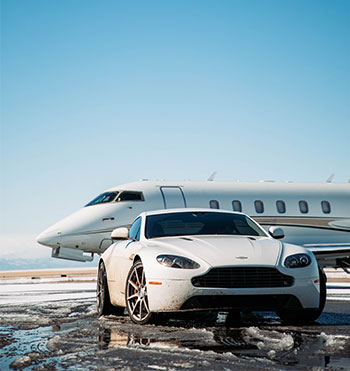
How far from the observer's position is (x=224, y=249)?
7238 millimetres

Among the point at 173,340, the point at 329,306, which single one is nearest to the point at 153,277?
the point at 173,340

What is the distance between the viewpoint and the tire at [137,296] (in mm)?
7219

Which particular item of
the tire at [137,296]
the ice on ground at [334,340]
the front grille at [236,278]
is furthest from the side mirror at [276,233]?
the ice on ground at [334,340]

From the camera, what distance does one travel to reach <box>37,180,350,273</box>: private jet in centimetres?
1883

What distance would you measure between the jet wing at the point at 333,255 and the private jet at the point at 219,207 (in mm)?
2524

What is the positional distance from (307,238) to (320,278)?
1286cm

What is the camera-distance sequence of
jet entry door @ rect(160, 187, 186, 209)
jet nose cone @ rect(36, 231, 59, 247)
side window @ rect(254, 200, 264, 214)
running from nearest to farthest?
jet nose cone @ rect(36, 231, 59, 247) → jet entry door @ rect(160, 187, 186, 209) → side window @ rect(254, 200, 264, 214)

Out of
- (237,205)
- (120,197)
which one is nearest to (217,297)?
(120,197)

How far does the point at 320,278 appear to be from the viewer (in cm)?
768

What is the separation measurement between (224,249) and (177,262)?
1.93 feet

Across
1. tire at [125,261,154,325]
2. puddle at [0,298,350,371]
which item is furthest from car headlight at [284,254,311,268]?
tire at [125,261,154,325]

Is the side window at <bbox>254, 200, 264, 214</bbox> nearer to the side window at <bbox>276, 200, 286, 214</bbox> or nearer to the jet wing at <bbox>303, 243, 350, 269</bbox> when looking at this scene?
the side window at <bbox>276, 200, 286, 214</bbox>

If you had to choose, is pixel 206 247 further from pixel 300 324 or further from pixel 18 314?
pixel 18 314

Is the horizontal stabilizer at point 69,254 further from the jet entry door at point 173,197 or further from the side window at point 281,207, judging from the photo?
the side window at point 281,207
